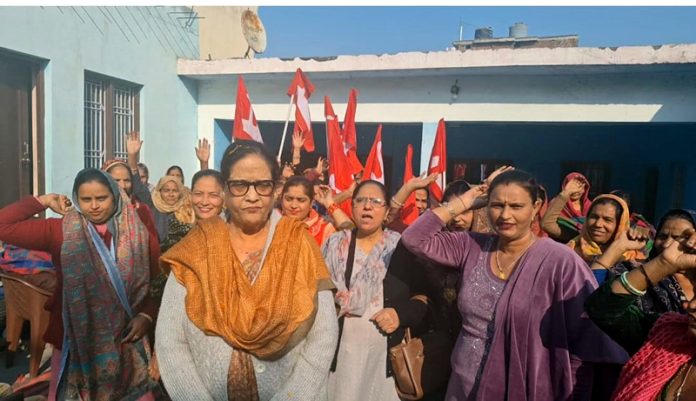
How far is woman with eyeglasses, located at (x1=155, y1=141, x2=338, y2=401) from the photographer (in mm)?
A: 1809

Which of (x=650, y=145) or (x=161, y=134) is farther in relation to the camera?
(x=650, y=145)

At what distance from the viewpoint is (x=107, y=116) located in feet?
23.0

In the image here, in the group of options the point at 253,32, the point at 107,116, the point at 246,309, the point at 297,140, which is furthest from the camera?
the point at 253,32

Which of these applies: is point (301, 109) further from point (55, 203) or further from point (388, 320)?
point (388, 320)

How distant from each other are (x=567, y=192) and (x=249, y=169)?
2813 mm

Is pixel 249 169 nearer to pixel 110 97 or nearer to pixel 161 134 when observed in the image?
pixel 110 97

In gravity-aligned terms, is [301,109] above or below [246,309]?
above

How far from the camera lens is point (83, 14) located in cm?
631

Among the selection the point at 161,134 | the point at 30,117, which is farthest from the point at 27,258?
the point at 161,134

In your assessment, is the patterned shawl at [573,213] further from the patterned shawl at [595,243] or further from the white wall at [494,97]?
the white wall at [494,97]

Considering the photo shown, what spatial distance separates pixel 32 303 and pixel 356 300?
8.83 ft

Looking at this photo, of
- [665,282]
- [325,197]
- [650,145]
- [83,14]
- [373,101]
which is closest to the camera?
[665,282]

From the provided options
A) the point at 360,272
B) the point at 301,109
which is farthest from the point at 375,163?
the point at 360,272

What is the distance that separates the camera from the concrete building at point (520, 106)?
22.3ft
